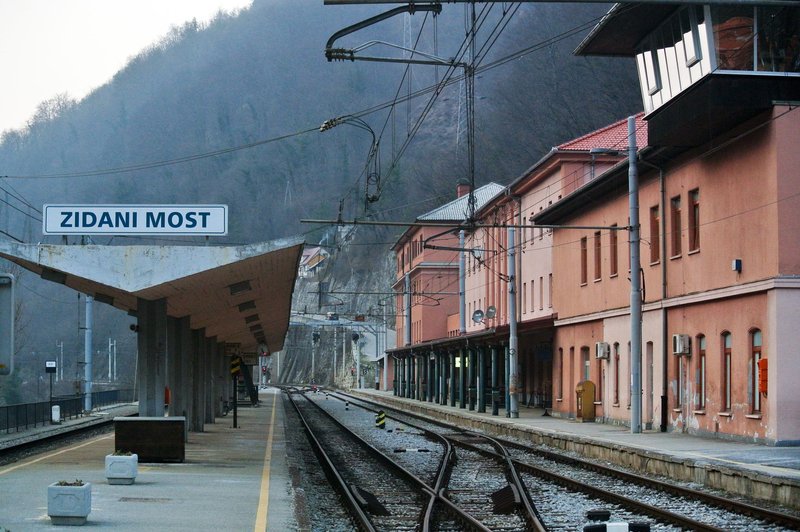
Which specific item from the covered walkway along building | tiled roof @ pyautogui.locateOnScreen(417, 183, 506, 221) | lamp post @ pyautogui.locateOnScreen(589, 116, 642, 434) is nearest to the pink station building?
lamp post @ pyautogui.locateOnScreen(589, 116, 642, 434)

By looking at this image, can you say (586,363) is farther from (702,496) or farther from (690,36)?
(702,496)

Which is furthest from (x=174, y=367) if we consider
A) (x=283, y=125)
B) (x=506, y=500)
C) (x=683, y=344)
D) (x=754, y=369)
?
(x=283, y=125)

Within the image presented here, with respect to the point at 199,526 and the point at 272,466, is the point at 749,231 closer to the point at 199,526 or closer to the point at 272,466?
the point at 272,466

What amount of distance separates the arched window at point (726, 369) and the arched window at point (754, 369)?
110 centimetres

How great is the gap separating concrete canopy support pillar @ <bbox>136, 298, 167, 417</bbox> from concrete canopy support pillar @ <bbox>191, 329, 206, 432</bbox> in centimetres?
1036

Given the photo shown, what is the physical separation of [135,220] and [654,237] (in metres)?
15.9

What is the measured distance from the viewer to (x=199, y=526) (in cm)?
1240

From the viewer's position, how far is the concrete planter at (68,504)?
1202 centimetres

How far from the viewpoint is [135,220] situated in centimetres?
2158

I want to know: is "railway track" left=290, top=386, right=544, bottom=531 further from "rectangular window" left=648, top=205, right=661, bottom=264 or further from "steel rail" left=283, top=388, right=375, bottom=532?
"rectangular window" left=648, top=205, right=661, bottom=264

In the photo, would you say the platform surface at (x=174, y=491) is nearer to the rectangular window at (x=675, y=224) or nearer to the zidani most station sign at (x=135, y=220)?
the zidani most station sign at (x=135, y=220)

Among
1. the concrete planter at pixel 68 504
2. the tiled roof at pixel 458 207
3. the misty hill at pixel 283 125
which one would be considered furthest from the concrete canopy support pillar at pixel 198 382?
the misty hill at pixel 283 125

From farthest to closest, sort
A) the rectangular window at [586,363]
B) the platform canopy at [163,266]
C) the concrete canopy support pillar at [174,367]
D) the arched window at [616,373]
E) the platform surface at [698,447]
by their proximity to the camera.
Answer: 1. the rectangular window at [586,363]
2. the arched window at [616,373]
3. the concrete canopy support pillar at [174,367]
4. the platform canopy at [163,266]
5. the platform surface at [698,447]

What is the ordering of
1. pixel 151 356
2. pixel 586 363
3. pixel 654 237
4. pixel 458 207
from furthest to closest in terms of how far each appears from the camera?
1. pixel 458 207
2. pixel 586 363
3. pixel 654 237
4. pixel 151 356
